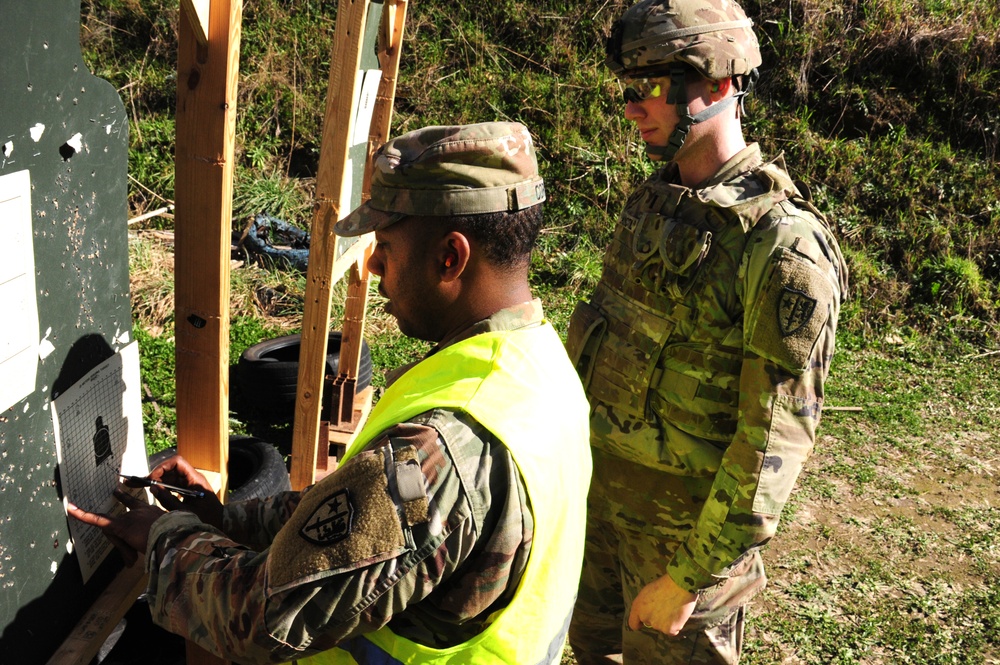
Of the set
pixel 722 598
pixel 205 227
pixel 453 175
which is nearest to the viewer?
pixel 453 175

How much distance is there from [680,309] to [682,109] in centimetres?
55

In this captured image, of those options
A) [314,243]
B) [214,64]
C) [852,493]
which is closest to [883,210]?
[852,493]

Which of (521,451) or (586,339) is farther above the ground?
(521,451)

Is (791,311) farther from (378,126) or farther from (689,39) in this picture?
(378,126)

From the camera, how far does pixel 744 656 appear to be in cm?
367

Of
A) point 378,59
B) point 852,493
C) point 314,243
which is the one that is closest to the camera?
point 314,243

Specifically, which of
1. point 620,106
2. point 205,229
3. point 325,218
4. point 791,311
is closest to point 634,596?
point 791,311

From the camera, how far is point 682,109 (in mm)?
2350

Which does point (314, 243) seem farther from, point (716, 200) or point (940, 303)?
point (940, 303)

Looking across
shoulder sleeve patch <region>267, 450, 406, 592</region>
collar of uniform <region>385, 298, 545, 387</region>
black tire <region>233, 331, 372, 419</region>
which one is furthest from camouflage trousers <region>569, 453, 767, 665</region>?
black tire <region>233, 331, 372, 419</region>

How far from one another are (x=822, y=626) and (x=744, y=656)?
19.3 inches

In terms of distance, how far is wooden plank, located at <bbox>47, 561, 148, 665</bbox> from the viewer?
1.84 meters

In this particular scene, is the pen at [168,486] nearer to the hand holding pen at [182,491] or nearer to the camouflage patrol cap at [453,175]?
the hand holding pen at [182,491]

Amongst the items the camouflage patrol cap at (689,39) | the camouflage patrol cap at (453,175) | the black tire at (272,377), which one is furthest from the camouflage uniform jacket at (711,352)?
the black tire at (272,377)
